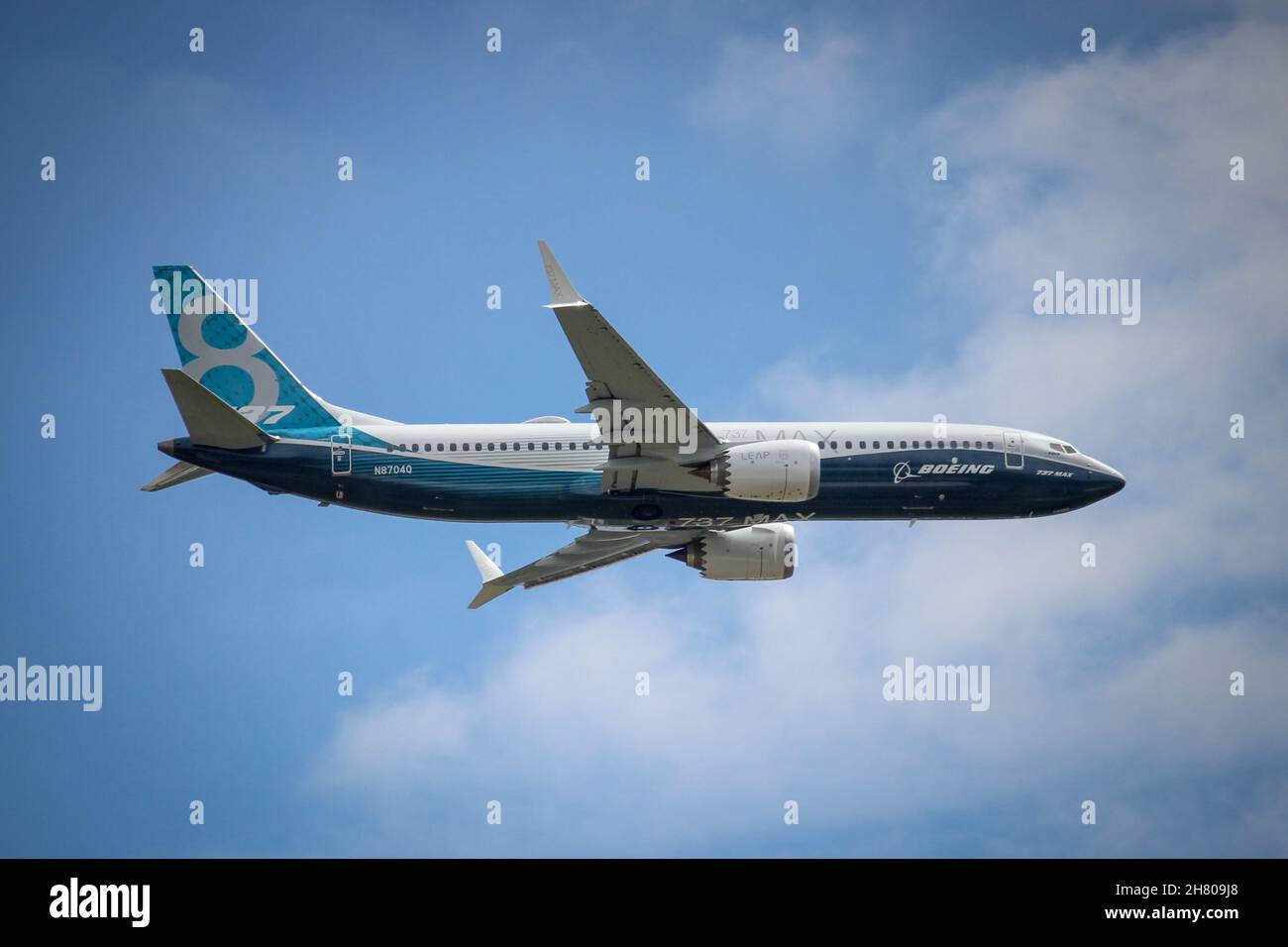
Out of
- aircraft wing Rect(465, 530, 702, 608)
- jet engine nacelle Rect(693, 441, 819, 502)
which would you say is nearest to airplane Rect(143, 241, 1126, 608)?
jet engine nacelle Rect(693, 441, 819, 502)

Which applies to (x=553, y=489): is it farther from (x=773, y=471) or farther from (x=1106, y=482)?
(x=1106, y=482)

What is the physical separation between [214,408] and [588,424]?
12.5 m

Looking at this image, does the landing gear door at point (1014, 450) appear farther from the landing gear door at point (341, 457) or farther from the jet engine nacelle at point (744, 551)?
the landing gear door at point (341, 457)

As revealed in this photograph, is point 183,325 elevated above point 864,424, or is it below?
above

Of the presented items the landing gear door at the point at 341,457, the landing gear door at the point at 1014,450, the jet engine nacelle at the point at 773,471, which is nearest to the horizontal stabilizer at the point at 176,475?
the landing gear door at the point at 341,457

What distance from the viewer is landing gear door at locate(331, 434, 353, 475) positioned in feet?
177

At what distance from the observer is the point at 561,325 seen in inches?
1897

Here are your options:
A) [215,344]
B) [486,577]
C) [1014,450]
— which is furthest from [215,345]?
[1014,450]

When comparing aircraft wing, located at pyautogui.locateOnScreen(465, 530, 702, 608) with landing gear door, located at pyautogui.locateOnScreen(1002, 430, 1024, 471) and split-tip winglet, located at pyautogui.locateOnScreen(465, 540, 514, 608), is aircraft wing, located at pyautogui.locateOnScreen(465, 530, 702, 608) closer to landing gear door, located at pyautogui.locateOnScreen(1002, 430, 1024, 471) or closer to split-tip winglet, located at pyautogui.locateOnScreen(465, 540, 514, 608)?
split-tip winglet, located at pyautogui.locateOnScreen(465, 540, 514, 608)

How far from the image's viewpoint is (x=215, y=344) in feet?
187

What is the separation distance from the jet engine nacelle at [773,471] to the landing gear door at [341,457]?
1254 centimetres

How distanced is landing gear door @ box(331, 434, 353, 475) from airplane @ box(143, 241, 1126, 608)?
0.05m
